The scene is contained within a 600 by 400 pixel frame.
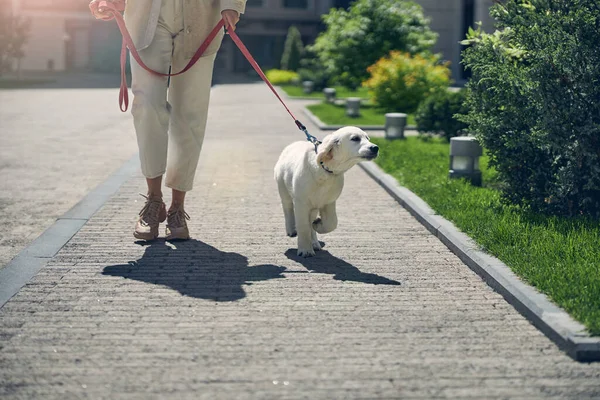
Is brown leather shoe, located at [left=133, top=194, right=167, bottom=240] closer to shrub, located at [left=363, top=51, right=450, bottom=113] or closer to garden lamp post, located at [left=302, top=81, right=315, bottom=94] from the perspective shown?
shrub, located at [left=363, top=51, right=450, bottom=113]

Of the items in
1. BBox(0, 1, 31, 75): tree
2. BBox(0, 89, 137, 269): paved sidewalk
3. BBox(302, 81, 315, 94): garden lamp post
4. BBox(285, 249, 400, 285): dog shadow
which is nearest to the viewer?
BBox(285, 249, 400, 285): dog shadow

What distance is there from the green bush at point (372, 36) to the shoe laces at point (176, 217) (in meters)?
22.5

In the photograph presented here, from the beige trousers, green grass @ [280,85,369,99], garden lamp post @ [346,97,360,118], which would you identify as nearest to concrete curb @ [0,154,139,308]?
the beige trousers

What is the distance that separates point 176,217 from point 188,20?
1.57 m

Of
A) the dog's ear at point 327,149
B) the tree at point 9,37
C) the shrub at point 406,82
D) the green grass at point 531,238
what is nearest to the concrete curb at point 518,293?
the green grass at point 531,238

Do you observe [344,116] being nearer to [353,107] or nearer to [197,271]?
[353,107]

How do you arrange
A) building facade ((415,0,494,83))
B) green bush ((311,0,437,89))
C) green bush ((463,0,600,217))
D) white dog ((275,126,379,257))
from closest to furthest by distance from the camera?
white dog ((275,126,379,257)) → green bush ((463,0,600,217)) → green bush ((311,0,437,89)) → building facade ((415,0,494,83))

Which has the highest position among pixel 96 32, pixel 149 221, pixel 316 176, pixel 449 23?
pixel 449 23

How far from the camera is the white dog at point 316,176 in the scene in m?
6.45

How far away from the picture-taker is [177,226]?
298 inches

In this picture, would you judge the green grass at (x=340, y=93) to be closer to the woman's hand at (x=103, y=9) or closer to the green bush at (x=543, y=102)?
the green bush at (x=543, y=102)

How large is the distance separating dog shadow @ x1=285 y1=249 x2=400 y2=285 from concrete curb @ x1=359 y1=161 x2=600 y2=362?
68 cm

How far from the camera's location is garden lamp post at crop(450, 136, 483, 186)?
10.6 metres

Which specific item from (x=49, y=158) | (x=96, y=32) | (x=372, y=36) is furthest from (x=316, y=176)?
(x=96, y=32)
